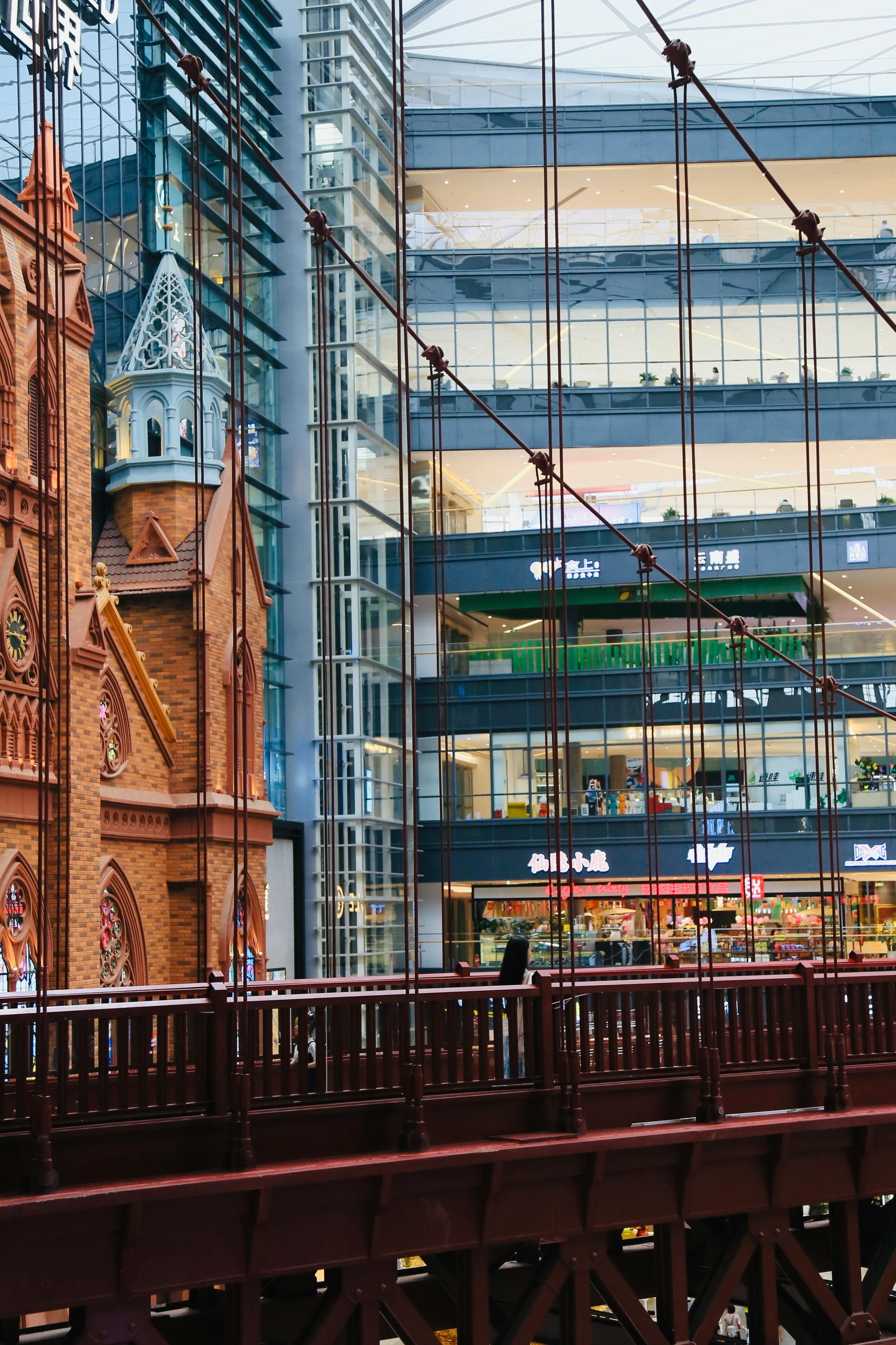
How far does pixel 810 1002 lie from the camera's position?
8719 millimetres

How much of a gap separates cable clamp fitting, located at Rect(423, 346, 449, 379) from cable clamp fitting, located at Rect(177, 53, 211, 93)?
3.29 meters

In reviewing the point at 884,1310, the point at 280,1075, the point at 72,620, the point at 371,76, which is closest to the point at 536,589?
the point at 371,76

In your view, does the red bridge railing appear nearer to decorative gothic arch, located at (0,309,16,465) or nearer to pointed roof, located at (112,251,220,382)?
decorative gothic arch, located at (0,309,16,465)

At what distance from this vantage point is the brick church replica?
57.9 ft

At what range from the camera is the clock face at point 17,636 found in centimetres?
1762

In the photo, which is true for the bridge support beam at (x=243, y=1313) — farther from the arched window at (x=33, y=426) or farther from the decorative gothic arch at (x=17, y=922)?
the arched window at (x=33, y=426)

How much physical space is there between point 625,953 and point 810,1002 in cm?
2277

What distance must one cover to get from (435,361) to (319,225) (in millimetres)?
2686

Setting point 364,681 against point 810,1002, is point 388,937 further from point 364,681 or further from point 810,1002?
point 810,1002

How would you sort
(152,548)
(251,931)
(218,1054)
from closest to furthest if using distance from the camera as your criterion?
(218,1054), (152,548), (251,931)

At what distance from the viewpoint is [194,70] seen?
10.4 m

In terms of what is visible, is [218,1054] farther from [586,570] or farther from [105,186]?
[586,570]

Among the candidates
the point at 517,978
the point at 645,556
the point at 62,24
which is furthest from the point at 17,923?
the point at 62,24

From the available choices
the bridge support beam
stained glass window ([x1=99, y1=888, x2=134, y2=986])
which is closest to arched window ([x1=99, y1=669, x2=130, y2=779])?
stained glass window ([x1=99, y1=888, x2=134, y2=986])
